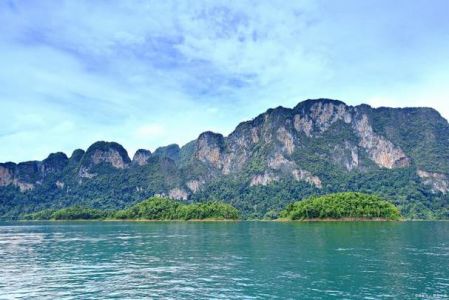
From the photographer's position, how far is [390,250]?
192ft

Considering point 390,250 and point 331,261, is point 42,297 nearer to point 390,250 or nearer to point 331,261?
point 331,261

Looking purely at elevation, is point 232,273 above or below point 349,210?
below

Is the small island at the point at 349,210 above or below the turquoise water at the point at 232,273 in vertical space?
above

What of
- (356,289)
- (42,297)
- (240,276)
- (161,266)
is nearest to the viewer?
(42,297)

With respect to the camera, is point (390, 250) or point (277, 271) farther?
point (390, 250)

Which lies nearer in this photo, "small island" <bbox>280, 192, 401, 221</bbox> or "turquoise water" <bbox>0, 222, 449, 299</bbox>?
"turquoise water" <bbox>0, 222, 449, 299</bbox>

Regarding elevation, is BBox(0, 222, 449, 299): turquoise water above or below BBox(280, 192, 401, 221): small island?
below

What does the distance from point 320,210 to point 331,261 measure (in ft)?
421

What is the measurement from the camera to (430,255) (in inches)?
2064

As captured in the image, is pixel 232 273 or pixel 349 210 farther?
pixel 349 210

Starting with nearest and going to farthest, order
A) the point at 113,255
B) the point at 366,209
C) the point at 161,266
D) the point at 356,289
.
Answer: the point at 356,289
the point at 161,266
the point at 113,255
the point at 366,209

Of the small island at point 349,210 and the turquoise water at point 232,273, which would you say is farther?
the small island at point 349,210

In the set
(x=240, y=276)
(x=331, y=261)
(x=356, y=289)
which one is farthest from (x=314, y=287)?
(x=331, y=261)

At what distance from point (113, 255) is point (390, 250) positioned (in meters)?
36.0
